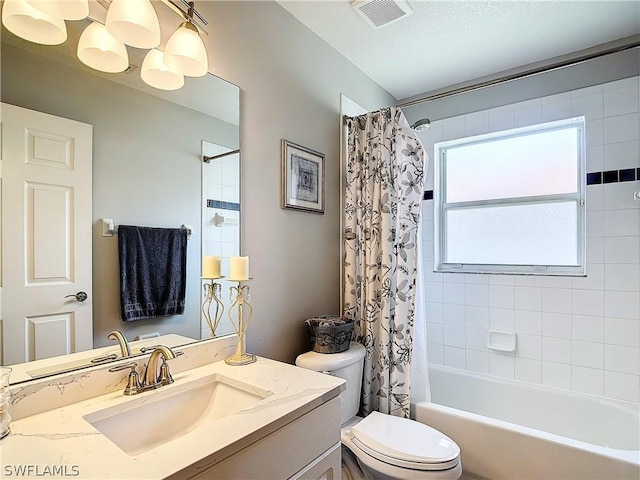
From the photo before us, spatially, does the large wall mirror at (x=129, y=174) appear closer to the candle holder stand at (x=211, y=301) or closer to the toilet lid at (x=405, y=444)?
the candle holder stand at (x=211, y=301)

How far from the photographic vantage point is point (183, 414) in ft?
3.70

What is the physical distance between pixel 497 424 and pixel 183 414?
1414mm

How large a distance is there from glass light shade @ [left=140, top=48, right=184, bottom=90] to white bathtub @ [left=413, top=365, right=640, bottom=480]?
1907mm

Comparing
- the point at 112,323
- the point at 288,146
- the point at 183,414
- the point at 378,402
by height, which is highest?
the point at 288,146

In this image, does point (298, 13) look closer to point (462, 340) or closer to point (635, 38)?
point (635, 38)

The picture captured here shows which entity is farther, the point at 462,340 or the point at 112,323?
the point at 462,340

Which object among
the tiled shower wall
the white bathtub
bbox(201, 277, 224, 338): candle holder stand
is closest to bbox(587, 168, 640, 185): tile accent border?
the tiled shower wall

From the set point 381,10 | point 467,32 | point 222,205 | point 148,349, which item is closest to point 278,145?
point 222,205

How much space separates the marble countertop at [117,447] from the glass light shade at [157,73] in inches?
41.2

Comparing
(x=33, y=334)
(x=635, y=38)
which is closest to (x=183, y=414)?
(x=33, y=334)

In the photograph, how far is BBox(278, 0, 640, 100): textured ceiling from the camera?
1.78 m

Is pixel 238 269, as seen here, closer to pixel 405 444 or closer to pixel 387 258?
pixel 387 258

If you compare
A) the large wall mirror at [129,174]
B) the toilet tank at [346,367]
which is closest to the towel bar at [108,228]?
the large wall mirror at [129,174]

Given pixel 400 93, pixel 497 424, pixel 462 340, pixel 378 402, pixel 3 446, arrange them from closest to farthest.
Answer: pixel 3 446, pixel 497 424, pixel 378 402, pixel 462 340, pixel 400 93
